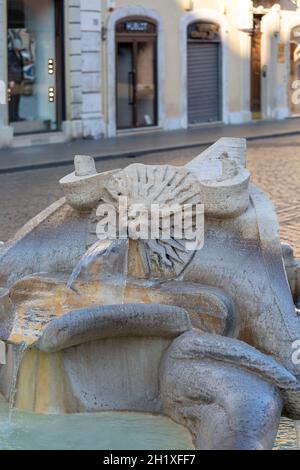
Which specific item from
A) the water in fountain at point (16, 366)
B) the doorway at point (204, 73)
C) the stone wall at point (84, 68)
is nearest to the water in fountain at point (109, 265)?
the water in fountain at point (16, 366)

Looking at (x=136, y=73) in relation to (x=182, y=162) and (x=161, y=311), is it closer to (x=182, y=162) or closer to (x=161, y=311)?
(x=182, y=162)

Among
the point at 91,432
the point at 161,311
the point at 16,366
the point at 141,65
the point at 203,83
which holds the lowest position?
the point at 91,432

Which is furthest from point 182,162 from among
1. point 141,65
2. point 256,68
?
point 256,68

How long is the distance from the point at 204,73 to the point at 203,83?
0.24 meters

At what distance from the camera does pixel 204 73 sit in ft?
86.2

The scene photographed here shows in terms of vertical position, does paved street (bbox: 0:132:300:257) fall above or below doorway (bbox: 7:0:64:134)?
below

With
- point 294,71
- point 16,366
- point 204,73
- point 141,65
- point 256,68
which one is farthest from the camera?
point 294,71

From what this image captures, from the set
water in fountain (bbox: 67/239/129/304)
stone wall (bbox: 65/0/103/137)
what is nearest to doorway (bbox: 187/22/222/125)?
stone wall (bbox: 65/0/103/137)

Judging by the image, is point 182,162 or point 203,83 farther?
point 203,83

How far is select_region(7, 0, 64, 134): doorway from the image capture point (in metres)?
21.5

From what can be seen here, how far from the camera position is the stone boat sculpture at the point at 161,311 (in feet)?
15.3

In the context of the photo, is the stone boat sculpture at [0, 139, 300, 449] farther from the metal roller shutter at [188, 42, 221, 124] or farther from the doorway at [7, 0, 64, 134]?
the metal roller shutter at [188, 42, 221, 124]

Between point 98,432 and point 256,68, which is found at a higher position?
point 256,68

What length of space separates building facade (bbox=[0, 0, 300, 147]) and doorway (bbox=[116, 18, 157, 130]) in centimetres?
2
